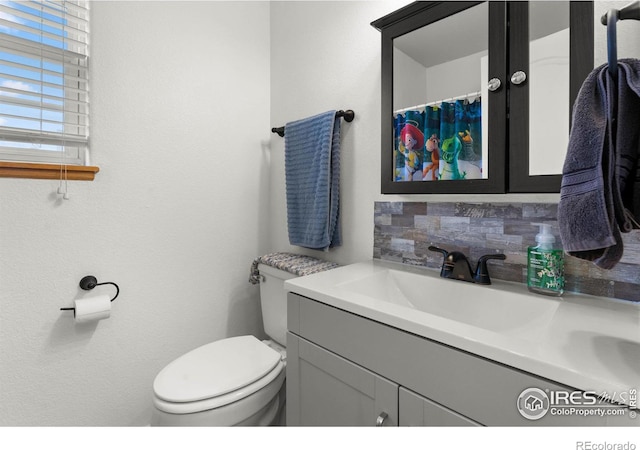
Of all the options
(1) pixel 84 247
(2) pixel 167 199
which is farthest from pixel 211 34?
(1) pixel 84 247

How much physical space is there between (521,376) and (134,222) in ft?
4.69

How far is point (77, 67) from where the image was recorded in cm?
119

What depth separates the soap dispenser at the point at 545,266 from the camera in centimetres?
81

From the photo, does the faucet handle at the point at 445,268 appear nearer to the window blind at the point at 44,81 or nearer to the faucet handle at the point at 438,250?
the faucet handle at the point at 438,250

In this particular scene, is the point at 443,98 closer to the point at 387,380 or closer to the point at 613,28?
the point at 613,28

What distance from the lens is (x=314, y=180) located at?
139 centimetres

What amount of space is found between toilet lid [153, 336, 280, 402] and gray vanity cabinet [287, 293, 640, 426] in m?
0.22

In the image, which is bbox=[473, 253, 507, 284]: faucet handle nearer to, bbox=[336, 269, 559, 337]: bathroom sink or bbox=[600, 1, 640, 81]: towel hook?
bbox=[336, 269, 559, 337]: bathroom sink

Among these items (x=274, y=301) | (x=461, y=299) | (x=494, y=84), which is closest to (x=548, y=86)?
(x=494, y=84)

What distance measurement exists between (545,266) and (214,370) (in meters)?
1.13

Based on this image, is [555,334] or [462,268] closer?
[555,334]

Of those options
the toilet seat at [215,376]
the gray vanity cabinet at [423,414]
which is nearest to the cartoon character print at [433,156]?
the gray vanity cabinet at [423,414]

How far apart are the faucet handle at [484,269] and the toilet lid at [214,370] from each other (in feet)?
2.62

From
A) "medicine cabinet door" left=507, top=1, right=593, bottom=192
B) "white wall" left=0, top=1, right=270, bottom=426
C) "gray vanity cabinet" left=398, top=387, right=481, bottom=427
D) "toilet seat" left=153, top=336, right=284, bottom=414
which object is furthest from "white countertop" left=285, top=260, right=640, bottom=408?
"white wall" left=0, top=1, right=270, bottom=426
